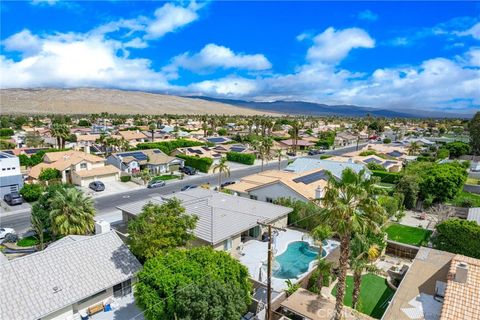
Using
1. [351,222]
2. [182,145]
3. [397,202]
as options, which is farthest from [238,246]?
[182,145]

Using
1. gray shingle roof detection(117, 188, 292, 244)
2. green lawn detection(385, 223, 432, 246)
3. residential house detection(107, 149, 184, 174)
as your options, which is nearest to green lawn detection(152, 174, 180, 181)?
residential house detection(107, 149, 184, 174)

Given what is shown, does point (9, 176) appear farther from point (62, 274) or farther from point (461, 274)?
point (461, 274)

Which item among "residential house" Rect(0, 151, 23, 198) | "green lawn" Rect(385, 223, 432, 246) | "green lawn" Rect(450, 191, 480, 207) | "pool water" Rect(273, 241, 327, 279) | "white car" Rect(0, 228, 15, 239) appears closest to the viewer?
"pool water" Rect(273, 241, 327, 279)

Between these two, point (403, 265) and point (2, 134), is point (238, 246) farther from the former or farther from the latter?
point (2, 134)

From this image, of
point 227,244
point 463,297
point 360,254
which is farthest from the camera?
point 227,244

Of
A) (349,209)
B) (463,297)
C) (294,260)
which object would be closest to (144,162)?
(294,260)

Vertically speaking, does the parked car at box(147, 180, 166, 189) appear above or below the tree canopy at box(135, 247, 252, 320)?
below

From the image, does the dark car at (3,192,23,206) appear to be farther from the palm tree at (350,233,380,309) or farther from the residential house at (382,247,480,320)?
the residential house at (382,247,480,320)

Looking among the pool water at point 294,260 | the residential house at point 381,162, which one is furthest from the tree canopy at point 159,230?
the residential house at point 381,162
